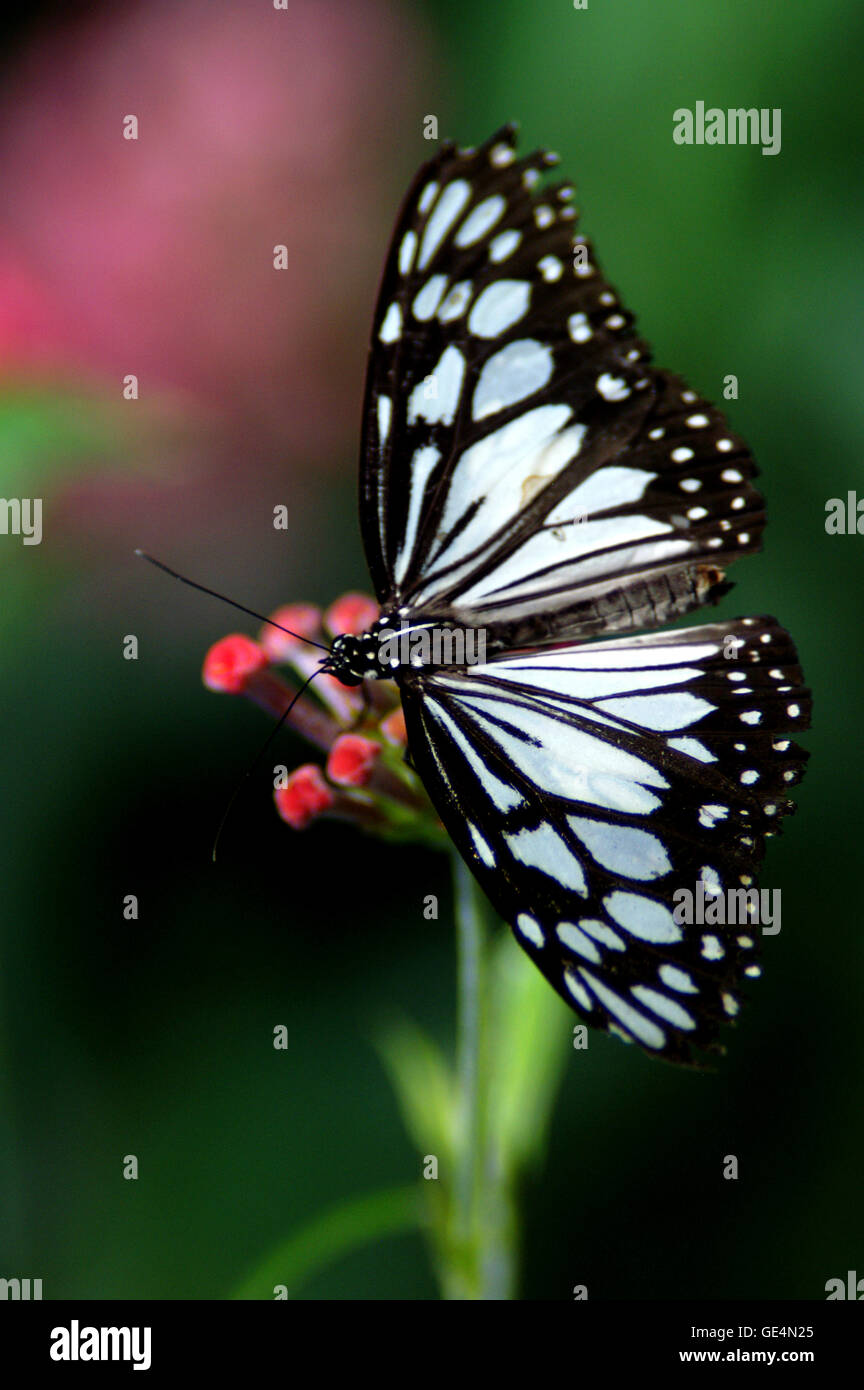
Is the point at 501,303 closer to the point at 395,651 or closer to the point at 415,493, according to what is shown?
the point at 415,493

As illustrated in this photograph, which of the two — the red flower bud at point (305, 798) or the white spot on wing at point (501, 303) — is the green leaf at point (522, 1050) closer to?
the red flower bud at point (305, 798)

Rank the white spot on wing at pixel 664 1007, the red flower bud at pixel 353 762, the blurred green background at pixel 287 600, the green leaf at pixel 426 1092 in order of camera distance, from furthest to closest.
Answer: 1. the blurred green background at pixel 287 600
2. the green leaf at pixel 426 1092
3. the red flower bud at pixel 353 762
4. the white spot on wing at pixel 664 1007

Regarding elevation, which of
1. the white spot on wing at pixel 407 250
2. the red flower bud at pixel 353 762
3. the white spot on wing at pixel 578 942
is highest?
the white spot on wing at pixel 407 250

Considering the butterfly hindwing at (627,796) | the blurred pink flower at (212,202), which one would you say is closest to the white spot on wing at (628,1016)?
the butterfly hindwing at (627,796)

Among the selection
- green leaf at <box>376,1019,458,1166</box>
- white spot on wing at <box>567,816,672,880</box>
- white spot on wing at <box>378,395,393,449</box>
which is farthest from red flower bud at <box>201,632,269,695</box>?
green leaf at <box>376,1019,458,1166</box>

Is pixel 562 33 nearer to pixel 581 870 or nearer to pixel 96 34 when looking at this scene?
pixel 96 34

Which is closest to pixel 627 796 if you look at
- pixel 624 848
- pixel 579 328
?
pixel 624 848
